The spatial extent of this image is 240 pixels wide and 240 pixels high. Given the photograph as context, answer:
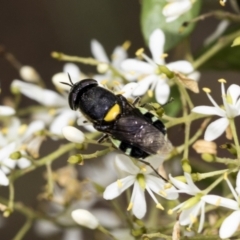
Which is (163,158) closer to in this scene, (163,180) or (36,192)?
(163,180)

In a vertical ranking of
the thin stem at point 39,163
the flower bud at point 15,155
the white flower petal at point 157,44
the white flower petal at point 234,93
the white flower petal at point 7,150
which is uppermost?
the white flower petal at point 157,44

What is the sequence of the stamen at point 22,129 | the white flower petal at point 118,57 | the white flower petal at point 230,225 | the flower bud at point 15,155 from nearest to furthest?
the white flower petal at point 230,225
the flower bud at point 15,155
the stamen at point 22,129
the white flower petal at point 118,57

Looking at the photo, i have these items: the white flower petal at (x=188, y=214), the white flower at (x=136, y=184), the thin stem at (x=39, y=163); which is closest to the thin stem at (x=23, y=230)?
the thin stem at (x=39, y=163)

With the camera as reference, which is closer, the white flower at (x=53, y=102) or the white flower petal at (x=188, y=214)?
the white flower petal at (x=188, y=214)

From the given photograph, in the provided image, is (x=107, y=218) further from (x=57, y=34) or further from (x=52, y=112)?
(x=57, y=34)

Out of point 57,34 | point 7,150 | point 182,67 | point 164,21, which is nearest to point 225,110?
point 182,67

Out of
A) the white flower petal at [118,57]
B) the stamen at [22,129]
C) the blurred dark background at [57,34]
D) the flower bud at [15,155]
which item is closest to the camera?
the flower bud at [15,155]

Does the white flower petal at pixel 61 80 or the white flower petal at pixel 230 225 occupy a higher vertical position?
the white flower petal at pixel 61 80

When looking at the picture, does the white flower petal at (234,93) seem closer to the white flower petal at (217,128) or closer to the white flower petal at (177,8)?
the white flower petal at (217,128)
